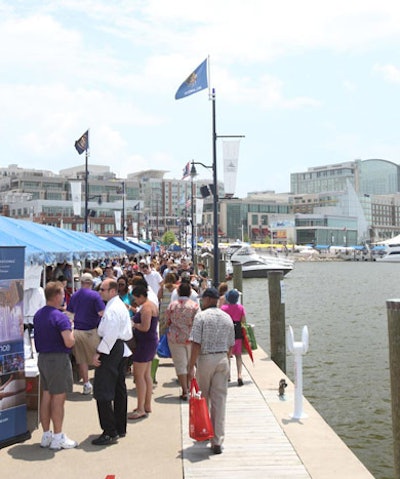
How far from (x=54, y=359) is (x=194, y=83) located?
16.1 meters

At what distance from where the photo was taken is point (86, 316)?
9195 millimetres

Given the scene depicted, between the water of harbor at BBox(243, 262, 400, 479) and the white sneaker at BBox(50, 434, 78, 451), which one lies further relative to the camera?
the water of harbor at BBox(243, 262, 400, 479)

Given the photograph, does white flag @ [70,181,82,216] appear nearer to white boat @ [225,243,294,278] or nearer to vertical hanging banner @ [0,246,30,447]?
vertical hanging banner @ [0,246,30,447]

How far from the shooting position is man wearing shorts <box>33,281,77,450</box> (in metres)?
6.74

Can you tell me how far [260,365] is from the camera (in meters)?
12.8

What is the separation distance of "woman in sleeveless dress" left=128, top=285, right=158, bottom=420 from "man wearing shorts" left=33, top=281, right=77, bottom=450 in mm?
1444

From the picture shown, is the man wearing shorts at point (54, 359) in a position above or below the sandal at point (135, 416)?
above

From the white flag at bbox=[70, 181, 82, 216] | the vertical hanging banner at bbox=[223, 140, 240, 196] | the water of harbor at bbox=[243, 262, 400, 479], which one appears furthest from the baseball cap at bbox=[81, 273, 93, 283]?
the white flag at bbox=[70, 181, 82, 216]

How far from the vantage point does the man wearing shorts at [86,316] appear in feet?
29.9

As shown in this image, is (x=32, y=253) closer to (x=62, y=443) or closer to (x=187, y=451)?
(x=62, y=443)

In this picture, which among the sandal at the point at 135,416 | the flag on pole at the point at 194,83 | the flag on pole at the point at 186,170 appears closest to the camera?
the sandal at the point at 135,416

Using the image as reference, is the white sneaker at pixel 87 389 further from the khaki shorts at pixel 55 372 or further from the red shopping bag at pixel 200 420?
the red shopping bag at pixel 200 420

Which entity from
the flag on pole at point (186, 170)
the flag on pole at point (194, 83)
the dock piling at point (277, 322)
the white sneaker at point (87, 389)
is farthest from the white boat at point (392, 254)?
the white sneaker at point (87, 389)

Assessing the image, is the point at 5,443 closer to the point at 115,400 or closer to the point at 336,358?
the point at 115,400
